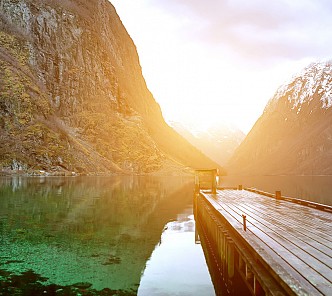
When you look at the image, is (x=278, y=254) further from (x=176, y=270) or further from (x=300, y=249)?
(x=176, y=270)

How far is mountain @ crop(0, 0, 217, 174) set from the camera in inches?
4897

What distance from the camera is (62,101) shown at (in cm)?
16525

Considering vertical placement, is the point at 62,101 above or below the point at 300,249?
above

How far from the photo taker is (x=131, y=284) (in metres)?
13.4

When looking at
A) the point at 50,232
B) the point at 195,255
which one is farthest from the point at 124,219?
the point at 195,255

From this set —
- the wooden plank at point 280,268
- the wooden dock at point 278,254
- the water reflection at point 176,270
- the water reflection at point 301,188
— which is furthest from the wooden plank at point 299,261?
the water reflection at point 301,188

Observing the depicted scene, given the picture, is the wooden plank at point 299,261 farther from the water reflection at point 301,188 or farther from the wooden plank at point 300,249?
the water reflection at point 301,188

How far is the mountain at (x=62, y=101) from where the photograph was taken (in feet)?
408

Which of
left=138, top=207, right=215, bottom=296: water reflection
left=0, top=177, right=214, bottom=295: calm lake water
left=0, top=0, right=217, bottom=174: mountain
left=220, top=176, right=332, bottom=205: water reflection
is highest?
left=0, top=0, right=217, bottom=174: mountain

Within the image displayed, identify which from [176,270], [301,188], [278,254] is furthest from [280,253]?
[301,188]

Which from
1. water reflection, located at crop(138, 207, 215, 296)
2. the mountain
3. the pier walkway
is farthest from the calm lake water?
the mountain

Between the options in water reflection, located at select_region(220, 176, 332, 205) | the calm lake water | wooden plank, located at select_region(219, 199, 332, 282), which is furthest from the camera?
water reflection, located at select_region(220, 176, 332, 205)

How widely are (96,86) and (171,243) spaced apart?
170991 millimetres

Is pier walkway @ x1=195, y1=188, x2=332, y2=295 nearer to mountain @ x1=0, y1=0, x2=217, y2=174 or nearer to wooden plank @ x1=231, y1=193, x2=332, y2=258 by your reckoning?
A: wooden plank @ x1=231, y1=193, x2=332, y2=258
